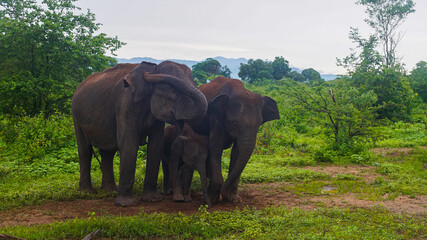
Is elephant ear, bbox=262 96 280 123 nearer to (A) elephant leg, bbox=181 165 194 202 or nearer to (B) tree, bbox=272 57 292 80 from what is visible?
(A) elephant leg, bbox=181 165 194 202

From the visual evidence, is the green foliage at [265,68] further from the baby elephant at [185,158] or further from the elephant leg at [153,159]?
the elephant leg at [153,159]

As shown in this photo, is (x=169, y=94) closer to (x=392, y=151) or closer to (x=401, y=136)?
(x=392, y=151)

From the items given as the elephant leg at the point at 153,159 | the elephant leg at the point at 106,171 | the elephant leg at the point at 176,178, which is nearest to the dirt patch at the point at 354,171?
the elephant leg at the point at 176,178

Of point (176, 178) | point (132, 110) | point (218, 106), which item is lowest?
point (176, 178)

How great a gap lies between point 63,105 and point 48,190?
24.6 feet

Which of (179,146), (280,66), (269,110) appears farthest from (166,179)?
(280,66)

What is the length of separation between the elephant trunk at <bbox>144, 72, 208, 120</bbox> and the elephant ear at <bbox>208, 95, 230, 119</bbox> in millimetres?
462

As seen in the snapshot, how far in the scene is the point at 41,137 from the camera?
10.3 m

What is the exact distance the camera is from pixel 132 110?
20.4ft

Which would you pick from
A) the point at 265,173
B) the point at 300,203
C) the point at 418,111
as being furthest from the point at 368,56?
the point at 300,203

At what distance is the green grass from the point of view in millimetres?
4840

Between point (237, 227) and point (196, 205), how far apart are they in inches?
53.9

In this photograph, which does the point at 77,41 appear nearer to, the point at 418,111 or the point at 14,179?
the point at 14,179

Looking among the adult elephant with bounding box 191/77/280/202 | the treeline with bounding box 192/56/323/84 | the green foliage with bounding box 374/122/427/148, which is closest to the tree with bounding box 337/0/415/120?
the green foliage with bounding box 374/122/427/148
